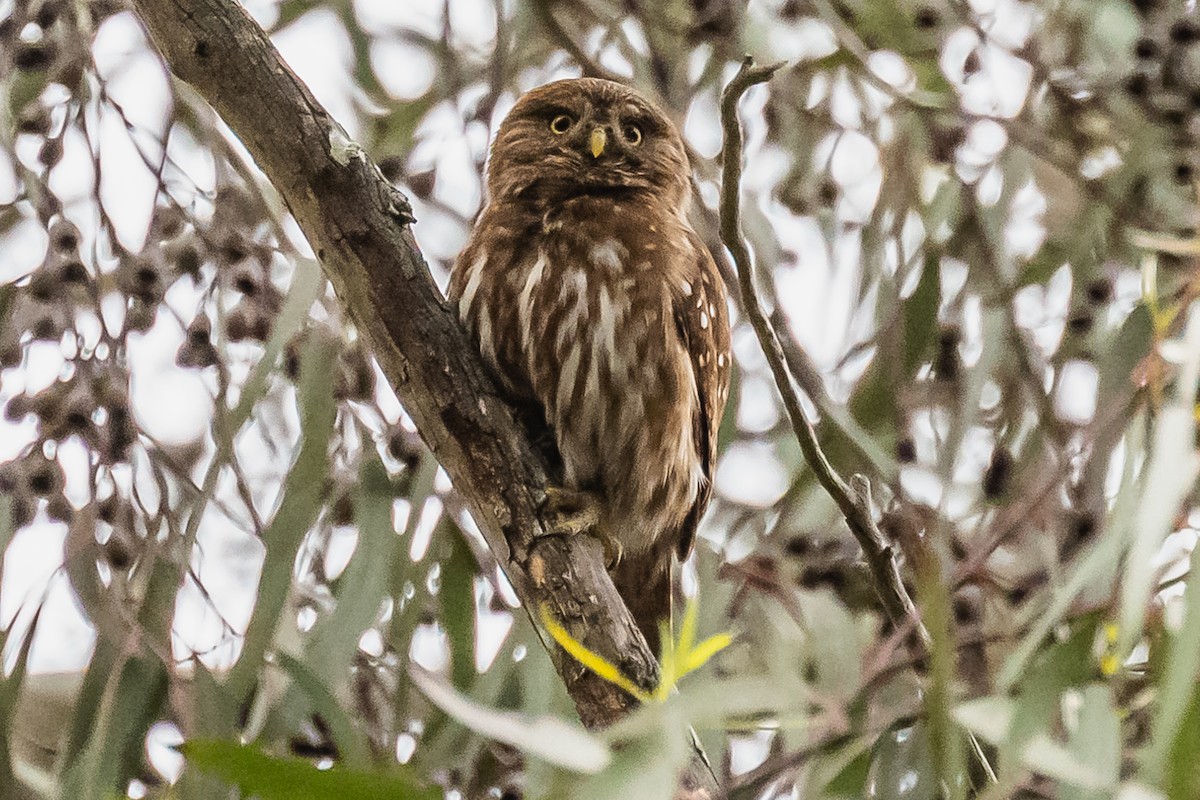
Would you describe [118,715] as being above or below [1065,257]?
below

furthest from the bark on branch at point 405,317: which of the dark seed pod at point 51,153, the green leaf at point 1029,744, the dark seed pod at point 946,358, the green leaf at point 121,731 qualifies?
the dark seed pod at point 946,358

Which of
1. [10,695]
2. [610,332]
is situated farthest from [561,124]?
[10,695]

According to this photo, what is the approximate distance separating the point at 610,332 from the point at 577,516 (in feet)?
1.47

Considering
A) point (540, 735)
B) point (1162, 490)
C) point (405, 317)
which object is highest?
point (405, 317)

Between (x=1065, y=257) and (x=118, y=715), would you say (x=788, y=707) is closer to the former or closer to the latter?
(x=118, y=715)

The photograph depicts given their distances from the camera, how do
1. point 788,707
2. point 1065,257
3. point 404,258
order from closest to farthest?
point 788,707 < point 404,258 < point 1065,257

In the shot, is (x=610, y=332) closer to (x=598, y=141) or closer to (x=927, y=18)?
(x=598, y=141)

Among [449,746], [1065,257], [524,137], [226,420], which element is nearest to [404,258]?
[226,420]

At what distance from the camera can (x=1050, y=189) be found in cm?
342

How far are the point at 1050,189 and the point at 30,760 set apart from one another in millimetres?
2550

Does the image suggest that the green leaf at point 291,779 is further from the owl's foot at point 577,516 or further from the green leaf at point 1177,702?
the green leaf at point 1177,702

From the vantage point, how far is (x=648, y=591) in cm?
293

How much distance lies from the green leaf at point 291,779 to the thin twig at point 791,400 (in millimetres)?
786

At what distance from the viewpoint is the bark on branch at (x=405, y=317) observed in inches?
76.4
